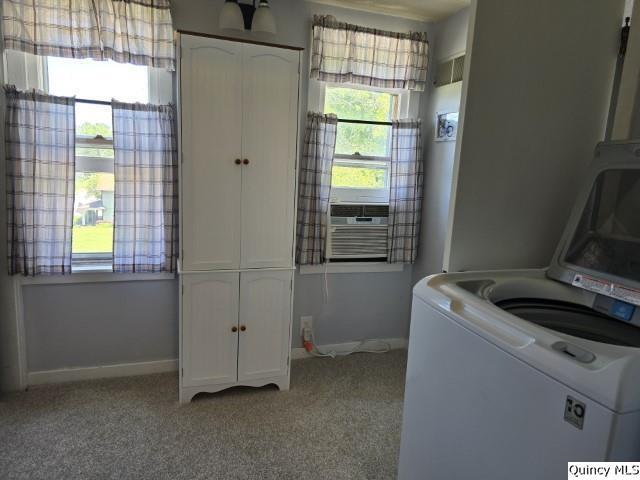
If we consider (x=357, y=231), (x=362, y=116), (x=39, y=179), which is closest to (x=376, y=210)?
(x=357, y=231)

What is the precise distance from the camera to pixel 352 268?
10.2 ft

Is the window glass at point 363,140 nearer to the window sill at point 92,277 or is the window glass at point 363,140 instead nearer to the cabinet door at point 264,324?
the cabinet door at point 264,324

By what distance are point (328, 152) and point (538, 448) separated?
7.48 ft

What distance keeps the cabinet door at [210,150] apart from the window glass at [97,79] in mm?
535

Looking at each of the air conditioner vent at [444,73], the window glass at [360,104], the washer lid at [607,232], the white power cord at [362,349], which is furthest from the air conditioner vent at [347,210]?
the washer lid at [607,232]

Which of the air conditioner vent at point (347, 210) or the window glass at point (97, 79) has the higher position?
the window glass at point (97, 79)

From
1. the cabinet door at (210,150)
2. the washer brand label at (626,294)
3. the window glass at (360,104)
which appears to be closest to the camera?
the washer brand label at (626,294)

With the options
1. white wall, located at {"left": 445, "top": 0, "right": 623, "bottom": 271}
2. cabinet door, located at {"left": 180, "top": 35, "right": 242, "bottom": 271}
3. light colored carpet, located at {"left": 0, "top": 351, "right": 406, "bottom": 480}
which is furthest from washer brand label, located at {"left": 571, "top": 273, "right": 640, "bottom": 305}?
cabinet door, located at {"left": 180, "top": 35, "right": 242, "bottom": 271}

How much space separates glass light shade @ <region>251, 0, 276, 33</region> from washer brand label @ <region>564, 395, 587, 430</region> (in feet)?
7.53

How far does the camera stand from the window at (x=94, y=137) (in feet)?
7.93

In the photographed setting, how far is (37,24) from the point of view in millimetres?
2219

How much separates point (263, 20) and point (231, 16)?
173 mm

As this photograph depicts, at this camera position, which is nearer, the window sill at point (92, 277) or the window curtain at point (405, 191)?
the window sill at point (92, 277)

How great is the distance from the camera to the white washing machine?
2.47 feet
